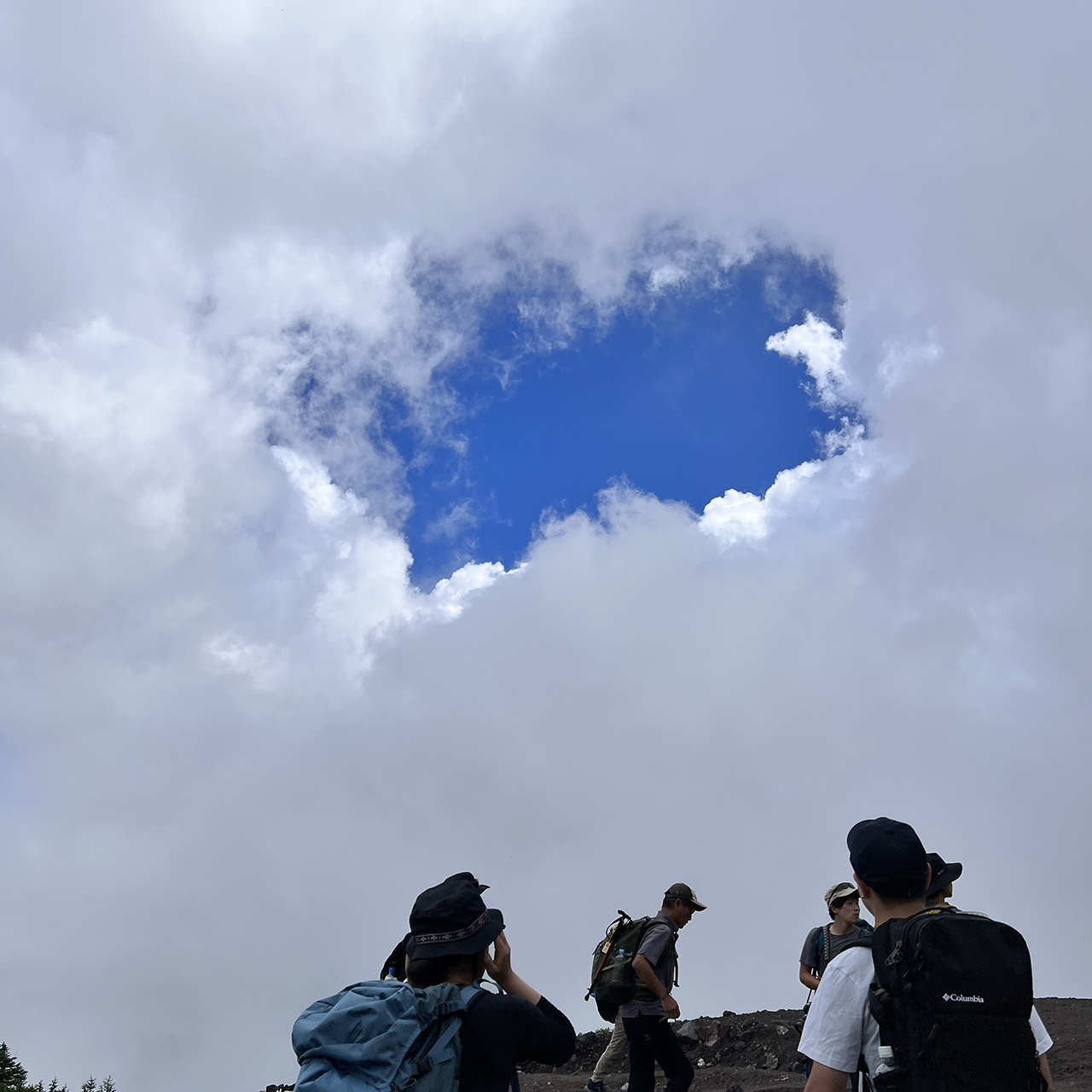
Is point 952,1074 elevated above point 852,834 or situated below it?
below

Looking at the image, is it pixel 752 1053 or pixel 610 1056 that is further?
pixel 752 1053

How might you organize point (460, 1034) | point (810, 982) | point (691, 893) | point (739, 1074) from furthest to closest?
point (739, 1074) < point (691, 893) < point (810, 982) < point (460, 1034)

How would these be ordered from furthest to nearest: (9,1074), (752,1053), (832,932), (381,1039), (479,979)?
(9,1074), (752,1053), (832,932), (479,979), (381,1039)

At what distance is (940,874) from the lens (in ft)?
14.0

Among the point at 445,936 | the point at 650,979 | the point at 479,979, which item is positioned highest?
the point at 650,979

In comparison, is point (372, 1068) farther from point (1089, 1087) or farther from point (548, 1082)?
point (548, 1082)

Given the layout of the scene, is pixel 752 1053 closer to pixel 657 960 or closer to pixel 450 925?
pixel 657 960

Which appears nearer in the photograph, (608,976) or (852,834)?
(852,834)

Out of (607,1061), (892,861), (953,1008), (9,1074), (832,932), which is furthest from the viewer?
(9,1074)

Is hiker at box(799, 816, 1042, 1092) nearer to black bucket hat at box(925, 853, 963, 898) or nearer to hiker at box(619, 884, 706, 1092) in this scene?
black bucket hat at box(925, 853, 963, 898)

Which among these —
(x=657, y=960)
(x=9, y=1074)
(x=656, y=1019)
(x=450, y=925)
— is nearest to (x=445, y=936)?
(x=450, y=925)

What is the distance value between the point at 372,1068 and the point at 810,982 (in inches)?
240

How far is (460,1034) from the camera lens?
336 cm

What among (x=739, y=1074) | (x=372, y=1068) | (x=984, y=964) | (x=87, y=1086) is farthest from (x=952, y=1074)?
(x=87, y=1086)
